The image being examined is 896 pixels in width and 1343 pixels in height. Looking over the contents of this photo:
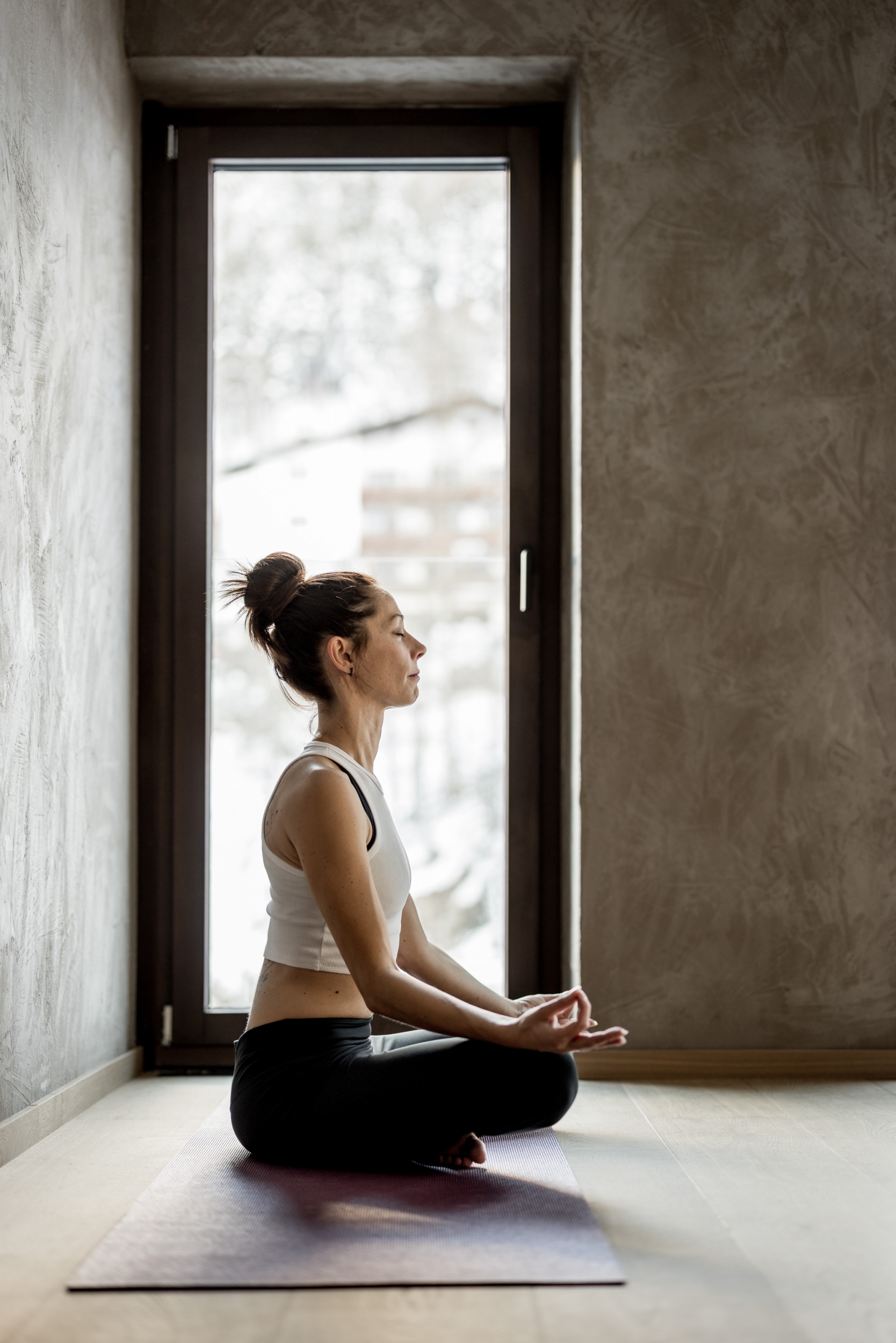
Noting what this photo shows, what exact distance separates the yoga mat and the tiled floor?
3 centimetres

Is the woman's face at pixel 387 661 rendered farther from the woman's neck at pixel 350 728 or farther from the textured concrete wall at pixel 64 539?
the textured concrete wall at pixel 64 539

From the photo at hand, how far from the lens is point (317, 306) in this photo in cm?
289

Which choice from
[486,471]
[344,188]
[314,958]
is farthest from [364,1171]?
[344,188]

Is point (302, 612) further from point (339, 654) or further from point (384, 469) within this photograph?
point (384, 469)

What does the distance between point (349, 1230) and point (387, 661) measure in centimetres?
88

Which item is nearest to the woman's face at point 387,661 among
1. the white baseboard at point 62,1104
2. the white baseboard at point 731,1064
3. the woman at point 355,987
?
the woman at point 355,987

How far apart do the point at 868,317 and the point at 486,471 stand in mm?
955

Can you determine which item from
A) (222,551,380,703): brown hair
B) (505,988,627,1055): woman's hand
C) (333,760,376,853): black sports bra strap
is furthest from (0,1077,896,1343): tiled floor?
(222,551,380,703): brown hair

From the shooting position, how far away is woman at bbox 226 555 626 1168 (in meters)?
1.67

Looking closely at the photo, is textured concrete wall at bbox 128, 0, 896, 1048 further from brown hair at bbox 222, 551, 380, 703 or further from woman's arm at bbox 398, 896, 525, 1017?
brown hair at bbox 222, 551, 380, 703

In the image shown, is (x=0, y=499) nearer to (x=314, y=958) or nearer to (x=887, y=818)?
(x=314, y=958)

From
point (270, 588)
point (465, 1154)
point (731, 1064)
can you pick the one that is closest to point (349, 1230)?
point (465, 1154)

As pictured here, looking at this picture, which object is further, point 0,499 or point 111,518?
point 111,518

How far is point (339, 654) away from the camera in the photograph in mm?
1965
